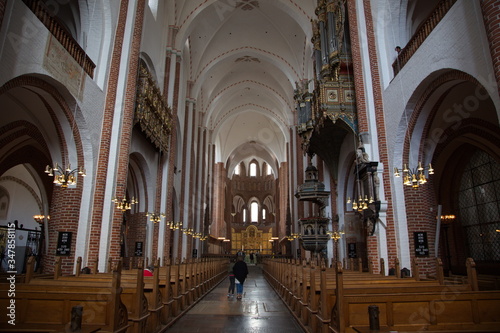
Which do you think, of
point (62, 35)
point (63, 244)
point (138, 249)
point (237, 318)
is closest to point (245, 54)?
point (138, 249)

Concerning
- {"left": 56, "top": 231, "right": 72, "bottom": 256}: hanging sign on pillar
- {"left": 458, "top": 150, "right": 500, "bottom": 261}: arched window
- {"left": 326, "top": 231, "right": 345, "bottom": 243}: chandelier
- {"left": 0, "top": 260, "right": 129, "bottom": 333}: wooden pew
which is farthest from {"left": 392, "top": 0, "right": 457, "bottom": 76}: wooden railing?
{"left": 56, "top": 231, "right": 72, "bottom": 256}: hanging sign on pillar

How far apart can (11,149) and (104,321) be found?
11.6m

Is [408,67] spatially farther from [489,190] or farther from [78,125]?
[78,125]

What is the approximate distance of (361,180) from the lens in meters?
10.7

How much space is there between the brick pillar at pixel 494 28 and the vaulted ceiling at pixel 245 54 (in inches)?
608

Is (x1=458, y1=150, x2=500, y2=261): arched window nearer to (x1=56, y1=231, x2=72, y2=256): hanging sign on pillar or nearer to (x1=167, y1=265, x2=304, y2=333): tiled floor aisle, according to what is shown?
(x1=167, y1=265, x2=304, y2=333): tiled floor aisle

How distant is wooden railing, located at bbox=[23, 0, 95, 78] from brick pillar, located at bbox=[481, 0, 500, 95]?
326 inches

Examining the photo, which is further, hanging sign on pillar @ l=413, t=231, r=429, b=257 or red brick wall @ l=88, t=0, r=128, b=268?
red brick wall @ l=88, t=0, r=128, b=268

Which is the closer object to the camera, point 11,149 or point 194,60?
point 11,149

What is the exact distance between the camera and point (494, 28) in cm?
491

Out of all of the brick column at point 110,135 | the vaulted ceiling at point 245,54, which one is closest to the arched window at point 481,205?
the vaulted ceiling at point 245,54

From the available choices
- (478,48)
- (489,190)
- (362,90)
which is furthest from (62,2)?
(489,190)

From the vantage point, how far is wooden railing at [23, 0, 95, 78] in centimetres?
711

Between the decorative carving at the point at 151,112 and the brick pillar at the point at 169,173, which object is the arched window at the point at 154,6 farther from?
the decorative carving at the point at 151,112
